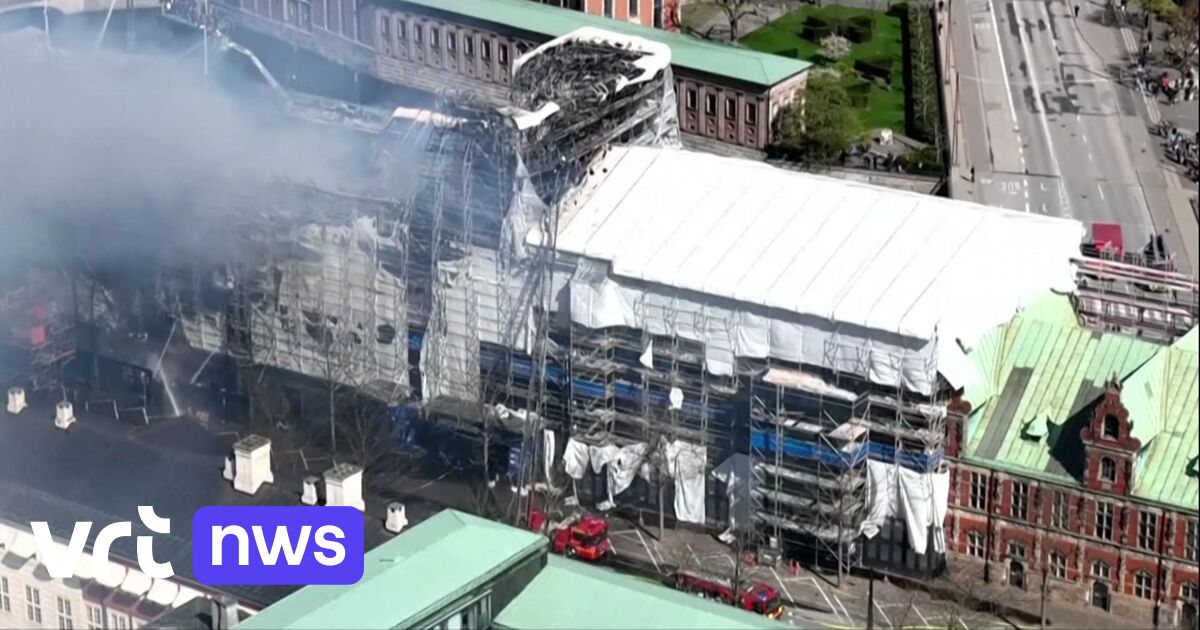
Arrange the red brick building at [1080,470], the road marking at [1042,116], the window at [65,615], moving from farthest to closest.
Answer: the road marking at [1042,116] → the red brick building at [1080,470] → the window at [65,615]

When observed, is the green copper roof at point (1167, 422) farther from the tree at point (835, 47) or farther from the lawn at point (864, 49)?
the tree at point (835, 47)

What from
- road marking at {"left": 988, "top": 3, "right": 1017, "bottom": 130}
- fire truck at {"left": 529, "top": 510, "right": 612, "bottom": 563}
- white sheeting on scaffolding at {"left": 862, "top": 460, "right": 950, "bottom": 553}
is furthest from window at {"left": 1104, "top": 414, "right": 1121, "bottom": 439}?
road marking at {"left": 988, "top": 3, "right": 1017, "bottom": 130}

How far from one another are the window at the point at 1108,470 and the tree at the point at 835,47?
22.5m

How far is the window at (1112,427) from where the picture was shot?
29547mm

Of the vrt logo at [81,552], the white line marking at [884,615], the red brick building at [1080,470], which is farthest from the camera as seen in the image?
the white line marking at [884,615]

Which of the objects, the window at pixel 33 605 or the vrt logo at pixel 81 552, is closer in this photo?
the vrt logo at pixel 81 552

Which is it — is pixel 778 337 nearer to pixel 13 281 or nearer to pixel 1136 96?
pixel 13 281

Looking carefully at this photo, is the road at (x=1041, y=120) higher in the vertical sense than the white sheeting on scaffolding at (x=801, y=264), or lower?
lower

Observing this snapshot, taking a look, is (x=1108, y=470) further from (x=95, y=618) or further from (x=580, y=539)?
(x=95, y=618)

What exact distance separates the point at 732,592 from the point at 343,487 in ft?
16.8

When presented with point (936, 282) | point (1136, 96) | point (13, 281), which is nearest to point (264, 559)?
point (936, 282)

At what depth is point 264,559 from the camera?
79.5 feet

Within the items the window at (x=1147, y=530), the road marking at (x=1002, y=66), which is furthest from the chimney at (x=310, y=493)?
the road marking at (x=1002, y=66)

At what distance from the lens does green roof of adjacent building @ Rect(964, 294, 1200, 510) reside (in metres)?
29.8
